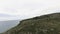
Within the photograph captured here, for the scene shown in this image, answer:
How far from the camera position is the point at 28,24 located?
2212 centimetres

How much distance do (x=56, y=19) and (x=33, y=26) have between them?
145 inches

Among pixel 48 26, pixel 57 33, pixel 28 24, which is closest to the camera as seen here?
pixel 57 33

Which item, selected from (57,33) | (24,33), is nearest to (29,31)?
(24,33)

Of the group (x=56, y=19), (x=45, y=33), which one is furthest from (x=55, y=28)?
(x=56, y=19)

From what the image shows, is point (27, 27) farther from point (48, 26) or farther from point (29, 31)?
point (48, 26)

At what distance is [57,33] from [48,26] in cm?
175

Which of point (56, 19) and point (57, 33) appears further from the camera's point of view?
point (56, 19)

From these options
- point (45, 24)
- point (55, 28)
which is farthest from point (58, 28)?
point (45, 24)

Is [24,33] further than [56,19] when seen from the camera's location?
No

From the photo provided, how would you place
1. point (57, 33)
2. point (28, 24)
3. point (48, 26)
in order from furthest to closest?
1. point (28, 24)
2. point (48, 26)
3. point (57, 33)

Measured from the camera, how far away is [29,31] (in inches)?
800

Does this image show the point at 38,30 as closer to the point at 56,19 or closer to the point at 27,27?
the point at 27,27

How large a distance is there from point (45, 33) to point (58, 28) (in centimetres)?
198

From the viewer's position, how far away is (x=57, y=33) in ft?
63.4
